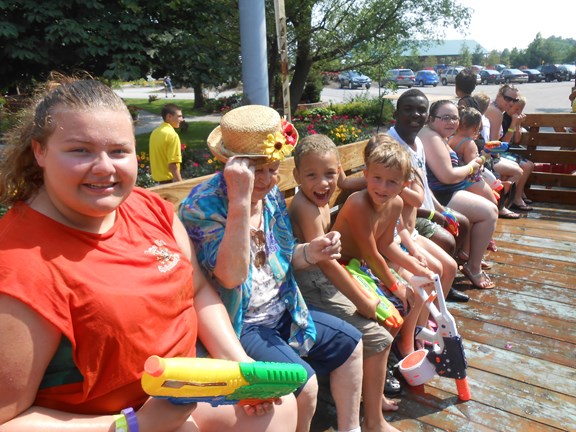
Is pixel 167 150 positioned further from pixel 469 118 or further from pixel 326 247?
pixel 326 247

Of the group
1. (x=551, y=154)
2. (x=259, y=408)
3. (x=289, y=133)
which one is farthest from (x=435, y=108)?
(x=551, y=154)

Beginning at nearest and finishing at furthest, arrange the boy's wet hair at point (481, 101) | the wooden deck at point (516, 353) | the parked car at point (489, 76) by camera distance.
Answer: the wooden deck at point (516, 353) < the boy's wet hair at point (481, 101) < the parked car at point (489, 76)

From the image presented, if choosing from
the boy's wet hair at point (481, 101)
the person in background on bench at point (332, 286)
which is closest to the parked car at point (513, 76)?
the boy's wet hair at point (481, 101)

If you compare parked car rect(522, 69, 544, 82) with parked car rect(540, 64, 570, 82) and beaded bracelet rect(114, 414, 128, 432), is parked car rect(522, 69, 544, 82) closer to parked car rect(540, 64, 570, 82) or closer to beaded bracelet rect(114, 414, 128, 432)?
parked car rect(540, 64, 570, 82)

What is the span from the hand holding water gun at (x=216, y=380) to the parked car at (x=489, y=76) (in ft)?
159

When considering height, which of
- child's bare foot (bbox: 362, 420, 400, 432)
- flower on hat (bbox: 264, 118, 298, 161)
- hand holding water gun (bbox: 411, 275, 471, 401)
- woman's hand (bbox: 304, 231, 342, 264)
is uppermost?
flower on hat (bbox: 264, 118, 298, 161)

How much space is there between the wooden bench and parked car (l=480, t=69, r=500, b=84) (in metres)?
42.7

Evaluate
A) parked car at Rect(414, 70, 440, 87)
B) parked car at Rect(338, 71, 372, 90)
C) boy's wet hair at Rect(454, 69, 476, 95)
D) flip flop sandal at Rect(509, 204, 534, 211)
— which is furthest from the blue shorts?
parked car at Rect(414, 70, 440, 87)

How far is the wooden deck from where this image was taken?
91.4 inches

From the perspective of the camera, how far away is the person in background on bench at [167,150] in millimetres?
5605

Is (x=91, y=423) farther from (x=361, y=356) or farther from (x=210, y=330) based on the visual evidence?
(x=361, y=356)

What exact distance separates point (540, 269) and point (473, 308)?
103cm

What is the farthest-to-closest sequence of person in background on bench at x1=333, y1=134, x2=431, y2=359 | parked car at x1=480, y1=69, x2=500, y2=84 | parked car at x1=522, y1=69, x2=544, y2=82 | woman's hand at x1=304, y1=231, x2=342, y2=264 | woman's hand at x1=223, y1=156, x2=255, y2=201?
1. parked car at x1=522, y1=69, x2=544, y2=82
2. parked car at x1=480, y1=69, x2=500, y2=84
3. person in background on bench at x1=333, y1=134, x2=431, y2=359
4. woman's hand at x1=304, y1=231, x2=342, y2=264
5. woman's hand at x1=223, y1=156, x2=255, y2=201

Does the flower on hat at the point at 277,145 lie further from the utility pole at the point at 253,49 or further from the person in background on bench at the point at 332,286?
the utility pole at the point at 253,49
